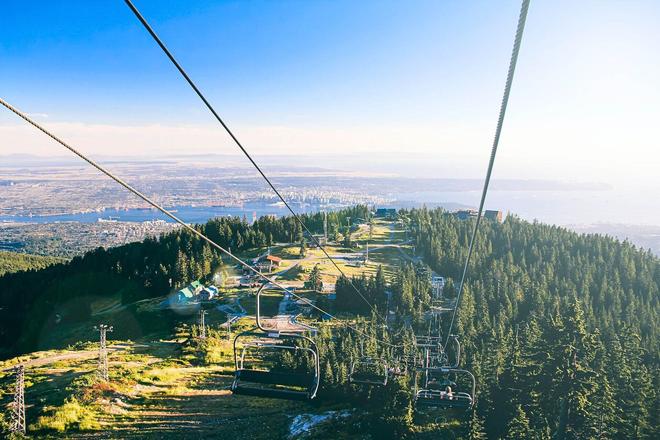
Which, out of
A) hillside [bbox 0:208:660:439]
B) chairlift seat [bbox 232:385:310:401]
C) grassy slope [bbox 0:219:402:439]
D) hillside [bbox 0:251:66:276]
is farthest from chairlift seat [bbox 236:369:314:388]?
hillside [bbox 0:251:66:276]

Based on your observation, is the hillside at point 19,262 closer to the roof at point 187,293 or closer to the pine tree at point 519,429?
the roof at point 187,293

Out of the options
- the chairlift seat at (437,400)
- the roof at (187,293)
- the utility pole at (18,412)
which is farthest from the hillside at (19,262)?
the chairlift seat at (437,400)

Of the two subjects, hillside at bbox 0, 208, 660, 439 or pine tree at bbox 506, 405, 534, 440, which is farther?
hillside at bbox 0, 208, 660, 439

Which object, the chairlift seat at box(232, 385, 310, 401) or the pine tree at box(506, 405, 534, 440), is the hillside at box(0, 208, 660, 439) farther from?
the chairlift seat at box(232, 385, 310, 401)

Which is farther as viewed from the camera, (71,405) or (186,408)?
(186,408)

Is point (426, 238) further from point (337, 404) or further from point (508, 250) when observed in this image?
point (337, 404)

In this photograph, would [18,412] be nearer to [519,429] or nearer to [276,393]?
[276,393]

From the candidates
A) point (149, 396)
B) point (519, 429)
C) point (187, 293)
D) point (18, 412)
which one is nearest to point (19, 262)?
point (187, 293)

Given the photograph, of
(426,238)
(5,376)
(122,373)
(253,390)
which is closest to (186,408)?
(122,373)
